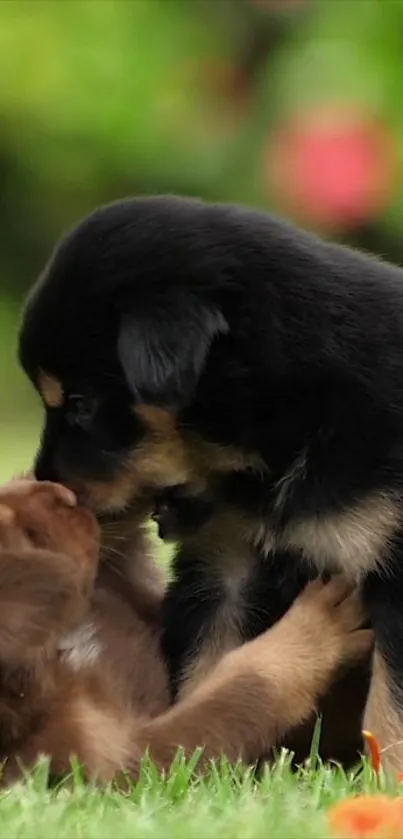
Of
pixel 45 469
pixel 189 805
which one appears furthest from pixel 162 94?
pixel 189 805

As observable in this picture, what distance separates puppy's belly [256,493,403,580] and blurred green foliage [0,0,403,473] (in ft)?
19.6

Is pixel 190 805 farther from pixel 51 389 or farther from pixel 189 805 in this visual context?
pixel 51 389

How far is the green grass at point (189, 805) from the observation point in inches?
84.7

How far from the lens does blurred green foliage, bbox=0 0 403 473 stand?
9.02 metres

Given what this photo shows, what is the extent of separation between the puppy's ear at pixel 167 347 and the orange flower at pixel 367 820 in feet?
2.92

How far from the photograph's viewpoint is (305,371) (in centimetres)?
298

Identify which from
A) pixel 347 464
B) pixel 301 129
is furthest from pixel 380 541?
pixel 301 129

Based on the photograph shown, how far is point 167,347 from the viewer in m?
2.82

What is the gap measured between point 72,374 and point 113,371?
77mm

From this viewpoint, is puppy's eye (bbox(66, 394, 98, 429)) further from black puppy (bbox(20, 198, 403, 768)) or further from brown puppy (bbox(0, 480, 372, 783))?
brown puppy (bbox(0, 480, 372, 783))

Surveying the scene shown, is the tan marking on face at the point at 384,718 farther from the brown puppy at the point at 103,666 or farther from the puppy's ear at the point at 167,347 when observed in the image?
the puppy's ear at the point at 167,347

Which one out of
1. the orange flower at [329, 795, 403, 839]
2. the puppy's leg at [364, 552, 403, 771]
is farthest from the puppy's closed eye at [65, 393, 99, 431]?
the orange flower at [329, 795, 403, 839]

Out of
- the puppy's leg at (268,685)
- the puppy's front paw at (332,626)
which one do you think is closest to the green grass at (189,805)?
the puppy's leg at (268,685)

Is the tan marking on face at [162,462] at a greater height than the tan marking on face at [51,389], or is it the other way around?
the tan marking on face at [51,389]
